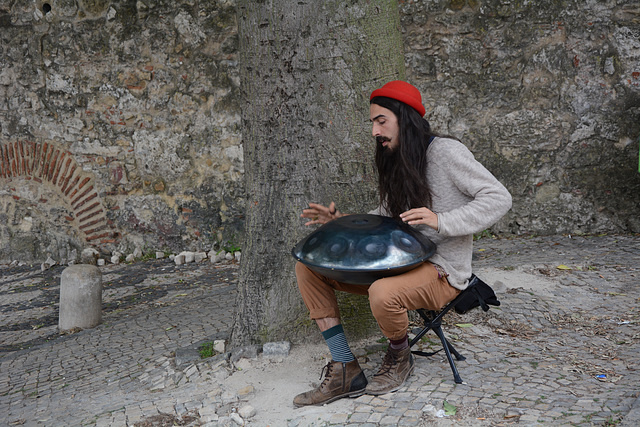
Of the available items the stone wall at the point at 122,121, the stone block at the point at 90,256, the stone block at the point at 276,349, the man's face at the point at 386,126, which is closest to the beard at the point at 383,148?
the man's face at the point at 386,126

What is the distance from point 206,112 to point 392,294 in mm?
5580

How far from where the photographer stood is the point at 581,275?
18.6ft

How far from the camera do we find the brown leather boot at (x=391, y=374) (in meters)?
3.28

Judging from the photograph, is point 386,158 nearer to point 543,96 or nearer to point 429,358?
point 429,358

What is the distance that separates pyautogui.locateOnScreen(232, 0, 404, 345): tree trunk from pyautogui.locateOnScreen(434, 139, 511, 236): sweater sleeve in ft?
2.50

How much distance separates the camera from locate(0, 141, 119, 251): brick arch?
8359 mm

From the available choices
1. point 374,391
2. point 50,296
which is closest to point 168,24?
point 50,296

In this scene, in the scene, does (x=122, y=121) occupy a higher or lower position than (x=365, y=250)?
higher

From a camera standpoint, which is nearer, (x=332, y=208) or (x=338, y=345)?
(x=338, y=345)

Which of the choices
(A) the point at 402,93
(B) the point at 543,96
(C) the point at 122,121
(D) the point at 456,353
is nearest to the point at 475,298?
(D) the point at 456,353

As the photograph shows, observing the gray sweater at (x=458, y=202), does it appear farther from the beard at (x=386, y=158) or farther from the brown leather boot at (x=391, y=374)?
the brown leather boot at (x=391, y=374)

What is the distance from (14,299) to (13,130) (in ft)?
8.75

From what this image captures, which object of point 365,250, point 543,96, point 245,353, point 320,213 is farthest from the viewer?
point 543,96

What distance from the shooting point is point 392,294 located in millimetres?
3059
